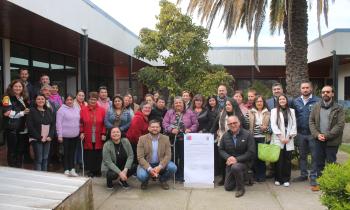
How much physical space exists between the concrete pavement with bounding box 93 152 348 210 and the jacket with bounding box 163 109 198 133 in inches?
42.9

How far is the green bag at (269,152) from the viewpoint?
7148 millimetres

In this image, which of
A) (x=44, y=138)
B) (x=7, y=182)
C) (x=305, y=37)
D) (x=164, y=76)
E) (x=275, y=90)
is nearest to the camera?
(x=7, y=182)

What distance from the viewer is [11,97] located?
7148mm

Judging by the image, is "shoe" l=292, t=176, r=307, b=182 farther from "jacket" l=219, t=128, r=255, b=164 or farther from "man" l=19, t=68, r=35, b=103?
"man" l=19, t=68, r=35, b=103

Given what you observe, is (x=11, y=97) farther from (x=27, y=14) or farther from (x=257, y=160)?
(x=257, y=160)

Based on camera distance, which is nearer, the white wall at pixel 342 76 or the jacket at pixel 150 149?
the jacket at pixel 150 149

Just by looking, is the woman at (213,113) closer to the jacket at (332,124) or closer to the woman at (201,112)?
the woman at (201,112)

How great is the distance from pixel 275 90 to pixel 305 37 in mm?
3282

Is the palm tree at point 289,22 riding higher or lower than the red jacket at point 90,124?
higher

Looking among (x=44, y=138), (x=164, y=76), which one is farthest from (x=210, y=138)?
(x=164, y=76)

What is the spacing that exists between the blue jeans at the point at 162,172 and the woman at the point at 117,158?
0.22 meters

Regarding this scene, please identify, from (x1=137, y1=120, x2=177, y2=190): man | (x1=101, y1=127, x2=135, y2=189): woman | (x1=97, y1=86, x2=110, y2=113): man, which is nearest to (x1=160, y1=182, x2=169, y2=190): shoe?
(x1=137, y1=120, x2=177, y2=190): man

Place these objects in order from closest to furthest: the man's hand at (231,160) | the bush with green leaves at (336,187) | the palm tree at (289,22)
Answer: the bush with green leaves at (336,187), the man's hand at (231,160), the palm tree at (289,22)

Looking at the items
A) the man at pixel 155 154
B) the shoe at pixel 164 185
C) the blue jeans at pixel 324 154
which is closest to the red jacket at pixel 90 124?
the man at pixel 155 154
